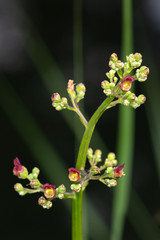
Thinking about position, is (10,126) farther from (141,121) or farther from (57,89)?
(141,121)

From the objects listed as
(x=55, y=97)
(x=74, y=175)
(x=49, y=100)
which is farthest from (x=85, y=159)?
(x=49, y=100)

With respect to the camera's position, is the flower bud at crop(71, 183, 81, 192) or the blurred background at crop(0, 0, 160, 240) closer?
the flower bud at crop(71, 183, 81, 192)

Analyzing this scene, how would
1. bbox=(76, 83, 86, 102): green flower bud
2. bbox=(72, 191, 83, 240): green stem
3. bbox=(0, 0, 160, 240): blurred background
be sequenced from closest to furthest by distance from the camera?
bbox=(72, 191, 83, 240): green stem
bbox=(76, 83, 86, 102): green flower bud
bbox=(0, 0, 160, 240): blurred background

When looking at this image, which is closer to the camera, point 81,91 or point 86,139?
point 86,139

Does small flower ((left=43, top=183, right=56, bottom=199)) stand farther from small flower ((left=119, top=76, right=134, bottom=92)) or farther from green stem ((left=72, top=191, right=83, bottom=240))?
small flower ((left=119, top=76, right=134, bottom=92))

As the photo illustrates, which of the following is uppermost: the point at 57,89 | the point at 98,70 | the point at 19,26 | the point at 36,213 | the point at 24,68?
the point at 19,26

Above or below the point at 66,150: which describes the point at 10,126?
above

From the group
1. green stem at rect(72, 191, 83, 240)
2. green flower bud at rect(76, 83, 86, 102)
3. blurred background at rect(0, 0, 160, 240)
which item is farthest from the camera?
blurred background at rect(0, 0, 160, 240)

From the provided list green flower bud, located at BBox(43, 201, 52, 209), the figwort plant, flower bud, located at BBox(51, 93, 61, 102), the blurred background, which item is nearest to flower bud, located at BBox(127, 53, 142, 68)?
the figwort plant

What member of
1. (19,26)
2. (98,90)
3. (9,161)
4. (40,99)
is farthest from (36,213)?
(19,26)

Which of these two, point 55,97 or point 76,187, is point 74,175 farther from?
point 55,97

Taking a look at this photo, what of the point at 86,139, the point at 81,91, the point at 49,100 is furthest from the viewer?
the point at 49,100
